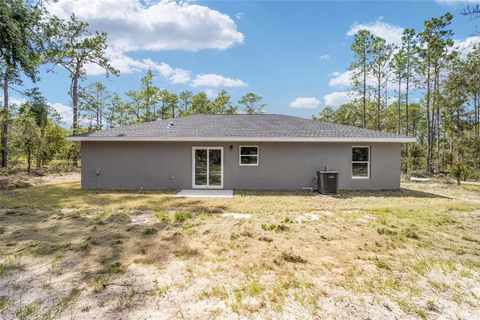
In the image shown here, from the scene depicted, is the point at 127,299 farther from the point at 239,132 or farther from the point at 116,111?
the point at 116,111

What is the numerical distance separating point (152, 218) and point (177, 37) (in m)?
12.4

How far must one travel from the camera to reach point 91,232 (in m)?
5.00

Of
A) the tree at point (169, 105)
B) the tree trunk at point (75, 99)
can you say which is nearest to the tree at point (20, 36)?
the tree trunk at point (75, 99)

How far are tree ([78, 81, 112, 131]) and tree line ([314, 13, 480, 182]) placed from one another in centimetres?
2474

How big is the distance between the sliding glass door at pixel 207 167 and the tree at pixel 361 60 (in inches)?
695

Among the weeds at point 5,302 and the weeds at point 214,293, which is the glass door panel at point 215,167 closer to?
the weeds at point 214,293

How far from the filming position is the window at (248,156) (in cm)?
1053

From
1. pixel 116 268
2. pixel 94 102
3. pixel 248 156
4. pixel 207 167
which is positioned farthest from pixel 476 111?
pixel 94 102

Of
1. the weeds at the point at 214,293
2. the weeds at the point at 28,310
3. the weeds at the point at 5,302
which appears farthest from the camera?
the weeds at the point at 214,293

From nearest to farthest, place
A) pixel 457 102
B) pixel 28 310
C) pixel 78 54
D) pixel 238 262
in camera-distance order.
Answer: pixel 28 310 → pixel 238 262 → pixel 457 102 → pixel 78 54

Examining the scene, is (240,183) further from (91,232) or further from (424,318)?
(424,318)

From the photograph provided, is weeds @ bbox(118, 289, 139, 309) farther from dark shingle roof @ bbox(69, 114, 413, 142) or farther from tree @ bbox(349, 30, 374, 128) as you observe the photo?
tree @ bbox(349, 30, 374, 128)

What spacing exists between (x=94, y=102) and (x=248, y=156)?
21648mm

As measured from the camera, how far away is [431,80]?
18672mm
